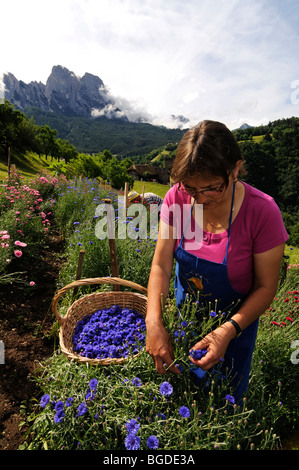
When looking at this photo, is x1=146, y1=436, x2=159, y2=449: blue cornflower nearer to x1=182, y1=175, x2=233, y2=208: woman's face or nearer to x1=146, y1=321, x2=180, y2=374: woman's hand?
x1=146, y1=321, x2=180, y2=374: woman's hand

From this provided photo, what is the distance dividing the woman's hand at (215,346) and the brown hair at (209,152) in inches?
31.5

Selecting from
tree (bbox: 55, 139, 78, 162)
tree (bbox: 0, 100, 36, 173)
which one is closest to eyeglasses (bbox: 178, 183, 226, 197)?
tree (bbox: 0, 100, 36, 173)

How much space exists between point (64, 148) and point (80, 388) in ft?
215

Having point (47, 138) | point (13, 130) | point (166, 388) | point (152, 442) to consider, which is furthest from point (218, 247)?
point (47, 138)

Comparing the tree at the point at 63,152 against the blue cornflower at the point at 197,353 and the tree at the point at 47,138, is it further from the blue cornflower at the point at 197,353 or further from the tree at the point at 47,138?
the blue cornflower at the point at 197,353

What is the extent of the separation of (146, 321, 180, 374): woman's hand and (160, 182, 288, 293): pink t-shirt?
0.53m

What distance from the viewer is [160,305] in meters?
1.47

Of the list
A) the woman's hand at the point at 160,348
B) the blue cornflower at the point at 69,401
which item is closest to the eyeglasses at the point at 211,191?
the woman's hand at the point at 160,348

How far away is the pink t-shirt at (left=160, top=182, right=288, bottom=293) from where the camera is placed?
1347 millimetres

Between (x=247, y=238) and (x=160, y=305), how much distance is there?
66 cm

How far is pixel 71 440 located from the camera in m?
1.29

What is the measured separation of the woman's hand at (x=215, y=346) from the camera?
118 centimetres

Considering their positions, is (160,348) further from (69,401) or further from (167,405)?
(69,401)
